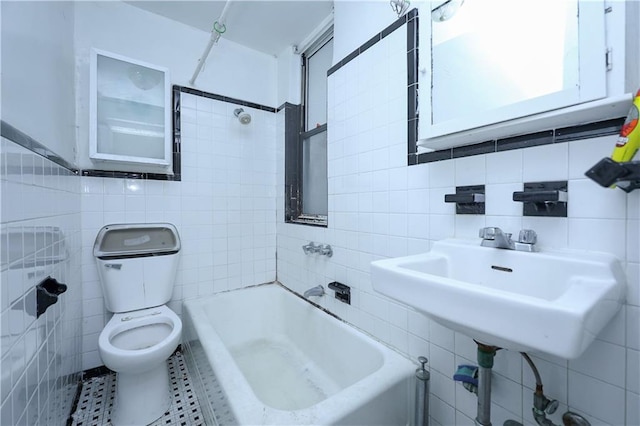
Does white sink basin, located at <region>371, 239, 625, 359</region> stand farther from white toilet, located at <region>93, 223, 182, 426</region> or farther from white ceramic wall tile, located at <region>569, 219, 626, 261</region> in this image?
white toilet, located at <region>93, 223, 182, 426</region>

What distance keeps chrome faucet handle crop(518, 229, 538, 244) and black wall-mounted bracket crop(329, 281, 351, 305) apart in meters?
0.91

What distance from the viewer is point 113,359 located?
1.22 meters

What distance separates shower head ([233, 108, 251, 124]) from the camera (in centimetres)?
200

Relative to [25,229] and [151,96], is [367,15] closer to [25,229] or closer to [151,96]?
[151,96]

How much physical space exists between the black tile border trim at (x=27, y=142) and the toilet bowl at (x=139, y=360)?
34.6 inches

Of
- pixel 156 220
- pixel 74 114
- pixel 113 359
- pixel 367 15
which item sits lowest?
pixel 113 359

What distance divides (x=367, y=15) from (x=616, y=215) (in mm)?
1387

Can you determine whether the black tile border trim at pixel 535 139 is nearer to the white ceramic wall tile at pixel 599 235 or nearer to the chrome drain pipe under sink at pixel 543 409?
the white ceramic wall tile at pixel 599 235

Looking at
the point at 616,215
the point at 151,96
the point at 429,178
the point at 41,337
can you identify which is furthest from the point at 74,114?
the point at 616,215

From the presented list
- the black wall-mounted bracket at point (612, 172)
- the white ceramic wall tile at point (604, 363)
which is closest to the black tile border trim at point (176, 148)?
the black wall-mounted bracket at point (612, 172)

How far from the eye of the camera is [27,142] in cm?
80

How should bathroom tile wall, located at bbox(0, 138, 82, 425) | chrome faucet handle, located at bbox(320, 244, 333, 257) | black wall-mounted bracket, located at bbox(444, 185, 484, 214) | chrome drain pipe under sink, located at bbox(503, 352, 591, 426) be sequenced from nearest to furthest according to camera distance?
bathroom tile wall, located at bbox(0, 138, 82, 425) → chrome drain pipe under sink, located at bbox(503, 352, 591, 426) → black wall-mounted bracket, located at bbox(444, 185, 484, 214) → chrome faucet handle, located at bbox(320, 244, 333, 257)

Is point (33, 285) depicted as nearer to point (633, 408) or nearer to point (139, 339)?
point (139, 339)

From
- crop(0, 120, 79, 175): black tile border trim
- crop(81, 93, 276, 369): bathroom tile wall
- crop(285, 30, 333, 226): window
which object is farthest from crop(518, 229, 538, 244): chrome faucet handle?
crop(81, 93, 276, 369): bathroom tile wall
